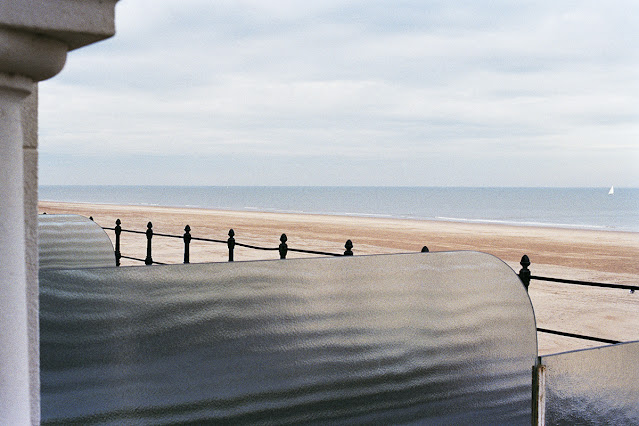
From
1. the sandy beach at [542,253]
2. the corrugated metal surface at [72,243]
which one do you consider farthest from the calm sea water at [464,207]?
the corrugated metal surface at [72,243]

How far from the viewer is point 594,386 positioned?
425cm

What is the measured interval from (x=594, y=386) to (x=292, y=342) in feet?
6.92

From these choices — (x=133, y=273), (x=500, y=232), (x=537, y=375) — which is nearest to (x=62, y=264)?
(x=133, y=273)

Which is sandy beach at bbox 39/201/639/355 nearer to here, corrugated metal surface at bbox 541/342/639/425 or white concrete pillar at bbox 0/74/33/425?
corrugated metal surface at bbox 541/342/639/425

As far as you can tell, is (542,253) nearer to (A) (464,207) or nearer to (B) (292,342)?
(B) (292,342)

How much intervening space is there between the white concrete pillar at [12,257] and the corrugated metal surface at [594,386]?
3.30 m

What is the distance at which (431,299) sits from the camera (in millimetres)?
4039

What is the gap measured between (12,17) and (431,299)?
316 centimetres

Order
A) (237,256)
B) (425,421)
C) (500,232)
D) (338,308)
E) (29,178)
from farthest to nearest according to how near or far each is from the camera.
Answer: (500,232)
(237,256)
(425,421)
(338,308)
(29,178)

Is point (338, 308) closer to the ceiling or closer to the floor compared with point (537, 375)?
closer to the ceiling

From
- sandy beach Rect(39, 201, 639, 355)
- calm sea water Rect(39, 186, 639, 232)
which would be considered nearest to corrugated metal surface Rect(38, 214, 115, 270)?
sandy beach Rect(39, 201, 639, 355)

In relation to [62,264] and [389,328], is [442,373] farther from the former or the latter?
[62,264]

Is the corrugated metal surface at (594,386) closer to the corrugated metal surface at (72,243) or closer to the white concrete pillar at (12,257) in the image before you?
the white concrete pillar at (12,257)

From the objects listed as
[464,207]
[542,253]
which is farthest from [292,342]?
[464,207]
